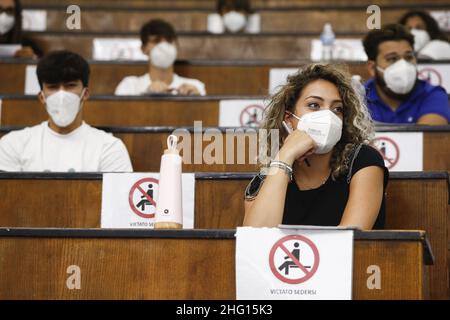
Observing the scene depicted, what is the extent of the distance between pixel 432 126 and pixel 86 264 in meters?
1.15

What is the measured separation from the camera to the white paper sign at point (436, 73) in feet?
11.1

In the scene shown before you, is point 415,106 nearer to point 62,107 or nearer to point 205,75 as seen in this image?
point 205,75

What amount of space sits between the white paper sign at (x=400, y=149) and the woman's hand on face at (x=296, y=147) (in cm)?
51

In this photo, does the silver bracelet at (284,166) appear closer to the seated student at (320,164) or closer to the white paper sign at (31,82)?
the seated student at (320,164)

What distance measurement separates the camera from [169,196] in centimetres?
175

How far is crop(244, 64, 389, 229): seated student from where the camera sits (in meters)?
1.86

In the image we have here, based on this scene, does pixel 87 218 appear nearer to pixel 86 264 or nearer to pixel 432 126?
pixel 86 264

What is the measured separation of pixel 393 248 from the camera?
1516 mm

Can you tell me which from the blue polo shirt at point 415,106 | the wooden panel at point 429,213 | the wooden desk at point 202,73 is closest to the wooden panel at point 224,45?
the wooden desk at point 202,73

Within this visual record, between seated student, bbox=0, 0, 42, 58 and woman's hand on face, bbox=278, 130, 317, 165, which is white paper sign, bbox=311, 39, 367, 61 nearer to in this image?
seated student, bbox=0, 0, 42, 58

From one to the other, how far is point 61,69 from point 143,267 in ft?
3.85

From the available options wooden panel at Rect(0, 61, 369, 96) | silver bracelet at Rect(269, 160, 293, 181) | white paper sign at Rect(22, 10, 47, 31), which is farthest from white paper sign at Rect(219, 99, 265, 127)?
white paper sign at Rect(22, 10, 47, 31)

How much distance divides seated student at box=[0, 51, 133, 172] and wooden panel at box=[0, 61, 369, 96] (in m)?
0.91

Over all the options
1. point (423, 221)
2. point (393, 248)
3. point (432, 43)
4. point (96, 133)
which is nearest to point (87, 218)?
point (96, 133)
